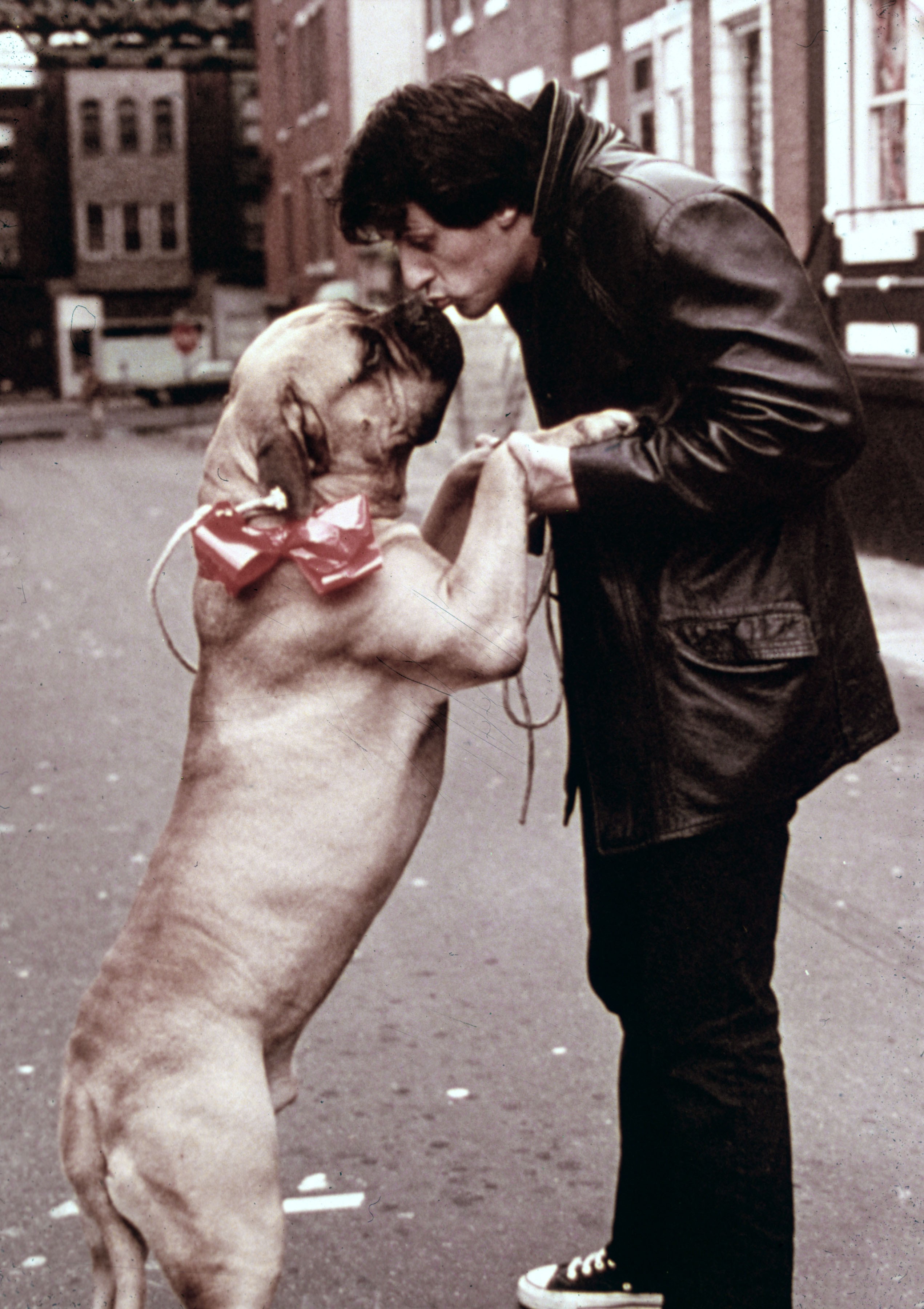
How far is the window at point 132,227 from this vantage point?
1842 inches

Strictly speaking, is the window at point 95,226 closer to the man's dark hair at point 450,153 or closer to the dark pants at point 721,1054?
the man's dark hair at point 450,153

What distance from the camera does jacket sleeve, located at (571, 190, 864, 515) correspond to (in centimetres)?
203

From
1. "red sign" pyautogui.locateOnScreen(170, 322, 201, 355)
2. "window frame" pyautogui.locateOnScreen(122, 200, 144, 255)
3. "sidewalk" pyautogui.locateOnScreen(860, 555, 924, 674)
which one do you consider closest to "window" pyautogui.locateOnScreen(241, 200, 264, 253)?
"window frame" pyautogui.locateOnScreen(122, 200, 144, 255)

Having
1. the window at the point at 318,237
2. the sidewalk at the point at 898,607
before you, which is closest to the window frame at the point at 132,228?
the window at the point at 318,237

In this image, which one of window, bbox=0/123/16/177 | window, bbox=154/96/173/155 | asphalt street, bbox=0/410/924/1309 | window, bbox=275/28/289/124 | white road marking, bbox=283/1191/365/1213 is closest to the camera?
asphalt street, bbox=0/410/924/1309

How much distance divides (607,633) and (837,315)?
9.44 metres

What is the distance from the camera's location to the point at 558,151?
7.05 feet

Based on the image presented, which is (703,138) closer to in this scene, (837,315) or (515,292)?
(837,315)

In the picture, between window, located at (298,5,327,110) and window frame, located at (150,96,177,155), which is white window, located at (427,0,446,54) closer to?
window, located at (298,5,327,110)

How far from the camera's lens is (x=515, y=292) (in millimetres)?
2385

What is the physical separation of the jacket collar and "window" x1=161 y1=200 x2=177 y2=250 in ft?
172

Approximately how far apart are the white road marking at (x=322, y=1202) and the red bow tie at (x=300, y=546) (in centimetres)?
137

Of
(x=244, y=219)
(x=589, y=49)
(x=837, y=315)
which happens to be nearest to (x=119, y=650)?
(x=837, y=315)

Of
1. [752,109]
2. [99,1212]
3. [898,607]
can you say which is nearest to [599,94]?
[752,109]
